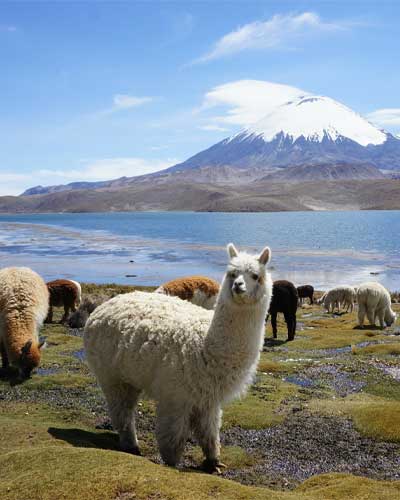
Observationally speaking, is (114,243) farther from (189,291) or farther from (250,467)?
(250,467)

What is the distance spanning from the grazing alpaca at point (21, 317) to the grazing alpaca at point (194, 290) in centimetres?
463

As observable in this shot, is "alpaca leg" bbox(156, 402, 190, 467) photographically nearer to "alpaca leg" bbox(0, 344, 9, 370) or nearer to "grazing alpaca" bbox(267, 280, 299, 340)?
"alpaca leg" bbox(0, 344, 9, 370)

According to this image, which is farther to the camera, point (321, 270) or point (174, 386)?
point (321, 270)

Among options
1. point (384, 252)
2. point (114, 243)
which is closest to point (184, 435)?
point (384, 252)

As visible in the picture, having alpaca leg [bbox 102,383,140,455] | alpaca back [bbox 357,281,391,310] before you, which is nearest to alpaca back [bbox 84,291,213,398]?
alpaca leg [bbox 102,383,140,455]

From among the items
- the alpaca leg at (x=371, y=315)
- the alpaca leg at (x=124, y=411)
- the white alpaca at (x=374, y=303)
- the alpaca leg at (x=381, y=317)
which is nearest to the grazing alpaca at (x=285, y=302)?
the white alpaca at (x=374, y=303)

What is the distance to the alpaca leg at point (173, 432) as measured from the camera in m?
7.34

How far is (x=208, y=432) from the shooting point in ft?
24.7

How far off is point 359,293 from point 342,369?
949cm

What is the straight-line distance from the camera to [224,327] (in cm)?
743

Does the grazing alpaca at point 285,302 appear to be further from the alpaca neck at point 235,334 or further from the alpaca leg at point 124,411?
the alpaca neck at point 235,334

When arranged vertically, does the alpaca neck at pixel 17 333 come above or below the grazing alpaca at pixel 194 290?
below

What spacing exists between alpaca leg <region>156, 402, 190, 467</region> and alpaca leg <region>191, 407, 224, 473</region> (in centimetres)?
21

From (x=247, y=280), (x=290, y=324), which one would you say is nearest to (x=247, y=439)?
(x=247, y=280)
